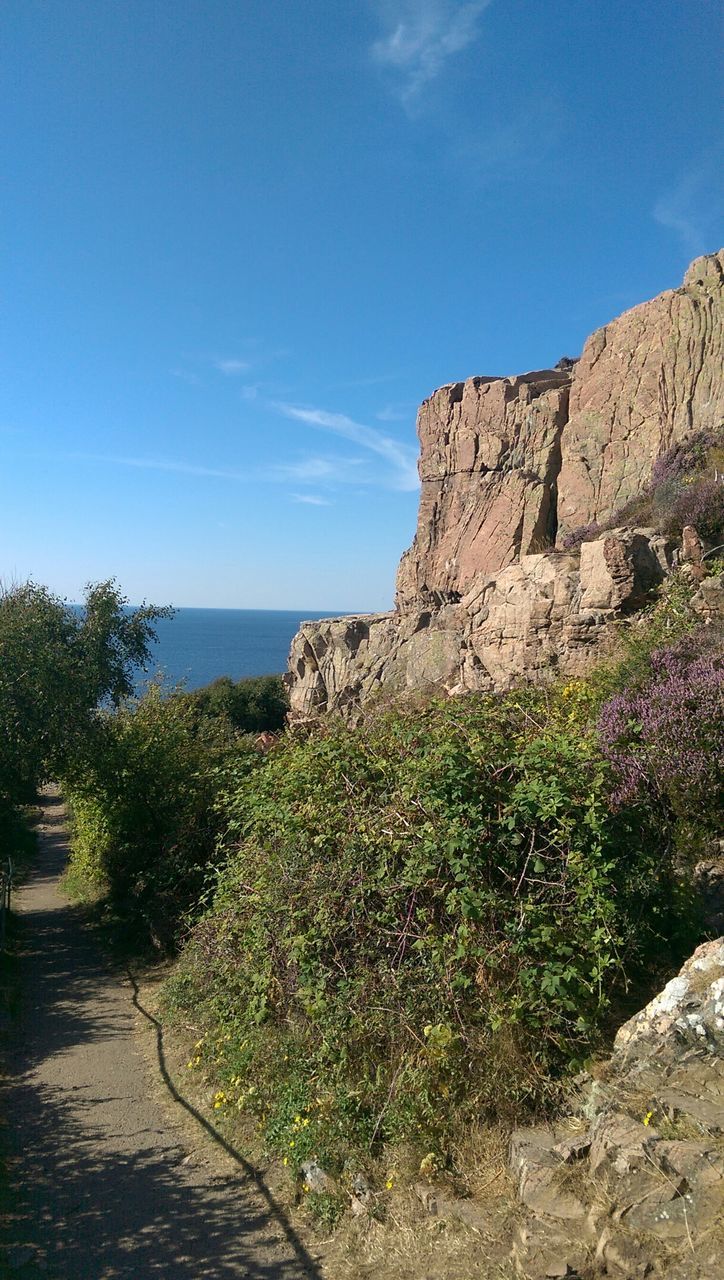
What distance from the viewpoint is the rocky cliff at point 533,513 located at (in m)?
12.4

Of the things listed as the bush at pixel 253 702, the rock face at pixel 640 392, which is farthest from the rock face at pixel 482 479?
the bush at pixel 253 702

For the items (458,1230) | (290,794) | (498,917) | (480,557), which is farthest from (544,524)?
(458,1230)

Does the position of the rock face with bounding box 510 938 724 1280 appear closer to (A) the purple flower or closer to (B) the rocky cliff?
(A) the purple flower

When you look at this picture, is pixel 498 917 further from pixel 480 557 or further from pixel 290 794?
pixel 480 557

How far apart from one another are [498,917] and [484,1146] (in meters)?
1.31

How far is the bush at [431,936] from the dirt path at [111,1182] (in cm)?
54

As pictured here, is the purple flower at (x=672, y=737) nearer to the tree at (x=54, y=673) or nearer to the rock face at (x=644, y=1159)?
the rock face at (x=644, y=1159)

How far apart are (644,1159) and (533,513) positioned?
63.9 feet

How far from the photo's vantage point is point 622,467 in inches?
770

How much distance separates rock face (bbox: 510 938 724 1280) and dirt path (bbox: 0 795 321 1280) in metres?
1.62

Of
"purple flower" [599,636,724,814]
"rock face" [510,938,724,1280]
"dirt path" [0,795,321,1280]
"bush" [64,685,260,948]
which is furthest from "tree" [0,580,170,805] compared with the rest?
"rock face" [510,938,724,1280]

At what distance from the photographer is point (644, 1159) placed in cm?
366

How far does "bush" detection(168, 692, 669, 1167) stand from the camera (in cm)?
489

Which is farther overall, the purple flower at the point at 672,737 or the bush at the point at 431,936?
the purple flower at the point at 672,737
